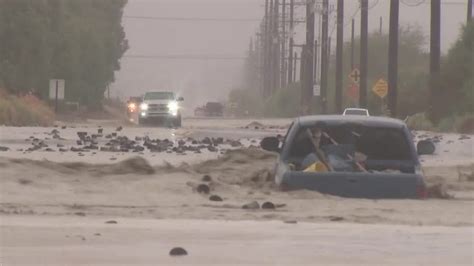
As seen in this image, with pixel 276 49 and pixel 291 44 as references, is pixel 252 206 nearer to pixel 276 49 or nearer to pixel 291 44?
pixel 291 44

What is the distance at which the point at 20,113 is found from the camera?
54.8 m

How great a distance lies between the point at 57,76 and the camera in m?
82.6

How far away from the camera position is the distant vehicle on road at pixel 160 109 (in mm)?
64188

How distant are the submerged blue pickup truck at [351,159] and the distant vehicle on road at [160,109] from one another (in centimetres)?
4606

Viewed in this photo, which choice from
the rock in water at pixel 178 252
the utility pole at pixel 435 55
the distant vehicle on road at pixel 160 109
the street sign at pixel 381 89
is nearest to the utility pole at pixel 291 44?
the distant vehicle on road at pixel 160 109

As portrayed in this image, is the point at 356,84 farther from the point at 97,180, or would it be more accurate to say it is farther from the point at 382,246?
the point at 382,246

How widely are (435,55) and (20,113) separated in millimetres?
19120

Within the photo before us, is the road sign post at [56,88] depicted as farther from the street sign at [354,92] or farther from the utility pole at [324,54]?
the utility pole at [324,54]

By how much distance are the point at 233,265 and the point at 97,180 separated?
377 inches

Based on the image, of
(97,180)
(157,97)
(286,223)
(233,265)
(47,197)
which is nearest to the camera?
(233,265)

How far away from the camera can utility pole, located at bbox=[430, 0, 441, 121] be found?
5716cm

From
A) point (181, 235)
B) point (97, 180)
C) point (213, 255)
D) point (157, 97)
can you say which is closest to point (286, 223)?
point (181, 235)

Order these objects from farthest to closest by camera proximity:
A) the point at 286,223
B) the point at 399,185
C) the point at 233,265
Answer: the point at 399,185 → the point at 286,223 → the point at 233,265

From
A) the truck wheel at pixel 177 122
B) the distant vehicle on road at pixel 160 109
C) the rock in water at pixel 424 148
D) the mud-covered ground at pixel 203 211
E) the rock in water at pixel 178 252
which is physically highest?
the distant vehicle on road at pixel 160 109
